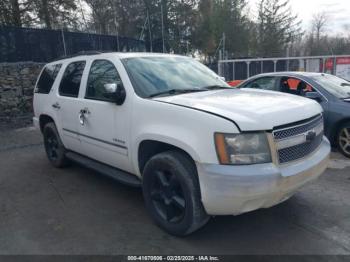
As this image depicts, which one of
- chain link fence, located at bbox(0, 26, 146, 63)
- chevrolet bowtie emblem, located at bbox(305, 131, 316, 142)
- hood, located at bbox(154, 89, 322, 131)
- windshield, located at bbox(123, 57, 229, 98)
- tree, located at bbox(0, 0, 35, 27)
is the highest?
tree, located at bbox(0, 0, 35, 27)

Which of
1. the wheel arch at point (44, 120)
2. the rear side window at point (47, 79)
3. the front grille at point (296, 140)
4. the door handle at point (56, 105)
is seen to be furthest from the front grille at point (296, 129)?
the wheel arch at point (44, 120)

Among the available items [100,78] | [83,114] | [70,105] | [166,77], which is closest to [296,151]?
[166,77]

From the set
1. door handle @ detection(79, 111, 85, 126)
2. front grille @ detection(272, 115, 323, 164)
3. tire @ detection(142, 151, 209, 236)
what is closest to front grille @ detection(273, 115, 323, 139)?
front grille @ detection(272, 115, 323, 164)

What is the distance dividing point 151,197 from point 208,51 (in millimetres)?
30139

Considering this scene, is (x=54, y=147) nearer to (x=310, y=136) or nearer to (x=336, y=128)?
(x=310, y=136)

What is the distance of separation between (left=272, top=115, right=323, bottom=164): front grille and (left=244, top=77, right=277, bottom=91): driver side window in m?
3.71

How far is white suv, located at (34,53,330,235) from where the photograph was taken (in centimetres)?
275

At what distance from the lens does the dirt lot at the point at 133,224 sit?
3170 millimetres

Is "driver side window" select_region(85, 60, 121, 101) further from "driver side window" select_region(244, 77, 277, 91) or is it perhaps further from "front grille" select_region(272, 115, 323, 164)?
"driver side window" select_region(244, 77, 277, 91)

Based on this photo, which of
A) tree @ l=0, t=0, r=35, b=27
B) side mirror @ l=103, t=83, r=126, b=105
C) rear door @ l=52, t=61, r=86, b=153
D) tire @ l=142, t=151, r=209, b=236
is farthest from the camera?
tree @ l=0, t=0, r=35, b=27

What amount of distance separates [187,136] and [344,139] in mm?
4050

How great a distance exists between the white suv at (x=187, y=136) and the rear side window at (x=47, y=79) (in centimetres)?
83

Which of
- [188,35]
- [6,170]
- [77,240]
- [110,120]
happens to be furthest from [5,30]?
[188,35]

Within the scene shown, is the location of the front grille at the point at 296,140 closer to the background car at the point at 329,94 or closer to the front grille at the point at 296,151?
the front grille at the point at 296,151
